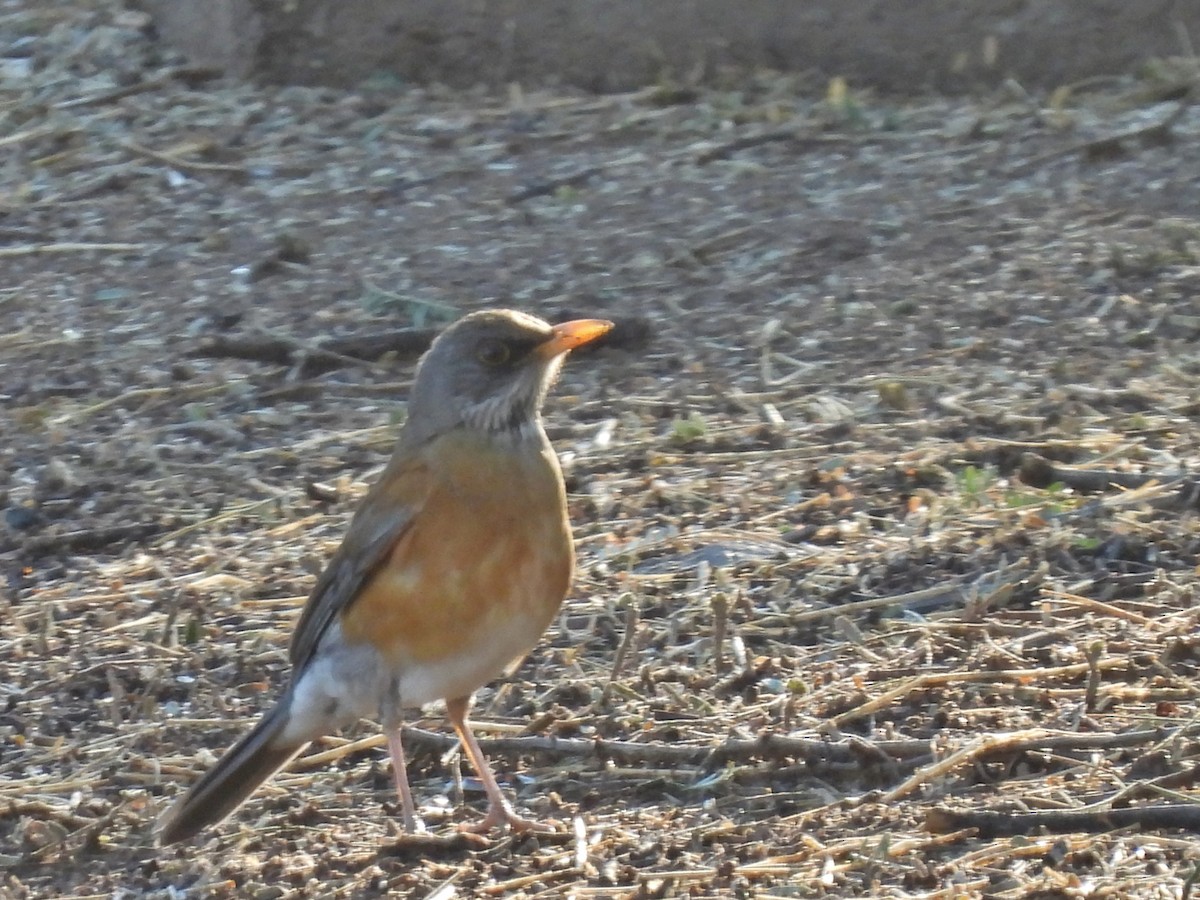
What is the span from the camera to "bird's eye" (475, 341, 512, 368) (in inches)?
187

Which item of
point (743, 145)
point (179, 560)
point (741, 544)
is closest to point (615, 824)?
point (741, 544)

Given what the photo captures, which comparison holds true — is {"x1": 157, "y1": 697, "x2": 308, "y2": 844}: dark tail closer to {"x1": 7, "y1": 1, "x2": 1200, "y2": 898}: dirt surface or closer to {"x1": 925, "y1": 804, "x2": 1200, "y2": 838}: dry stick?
{"x1": 7, "y1": 1, "x2": 1200, "y2": 898}: dirt surface

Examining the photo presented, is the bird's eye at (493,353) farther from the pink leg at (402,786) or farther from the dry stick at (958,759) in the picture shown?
the dry stick at (958,759)

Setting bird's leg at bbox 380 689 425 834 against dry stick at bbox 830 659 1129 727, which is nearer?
bird's leg at bbox 380 689 425 834

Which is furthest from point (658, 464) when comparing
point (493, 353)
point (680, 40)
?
point (680, 40)

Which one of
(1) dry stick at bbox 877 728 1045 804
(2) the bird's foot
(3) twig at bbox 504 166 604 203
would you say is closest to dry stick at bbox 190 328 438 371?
(3) twig at bbox 504 166 604 203

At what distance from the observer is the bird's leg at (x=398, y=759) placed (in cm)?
438

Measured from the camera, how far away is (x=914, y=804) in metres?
4.15

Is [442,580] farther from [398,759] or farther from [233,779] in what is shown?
[233,779]

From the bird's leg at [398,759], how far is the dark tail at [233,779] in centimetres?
23

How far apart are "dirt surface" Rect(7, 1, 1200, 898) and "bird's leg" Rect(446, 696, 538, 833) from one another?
0.17 feet

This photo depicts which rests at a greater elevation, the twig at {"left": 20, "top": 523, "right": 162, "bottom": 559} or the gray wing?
the gray wing

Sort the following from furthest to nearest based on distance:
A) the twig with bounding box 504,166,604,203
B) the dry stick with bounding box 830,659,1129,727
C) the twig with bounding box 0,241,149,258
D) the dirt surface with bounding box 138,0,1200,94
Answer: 1. the dirt surface with bounding box 138,0,1200,94
2. the twig with bounding box 504,166,604,203
3. the twig with bounding box 0,241,149,258
4. the dry stick with bounding box 830,659,1129,727

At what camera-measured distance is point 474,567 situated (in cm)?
437
